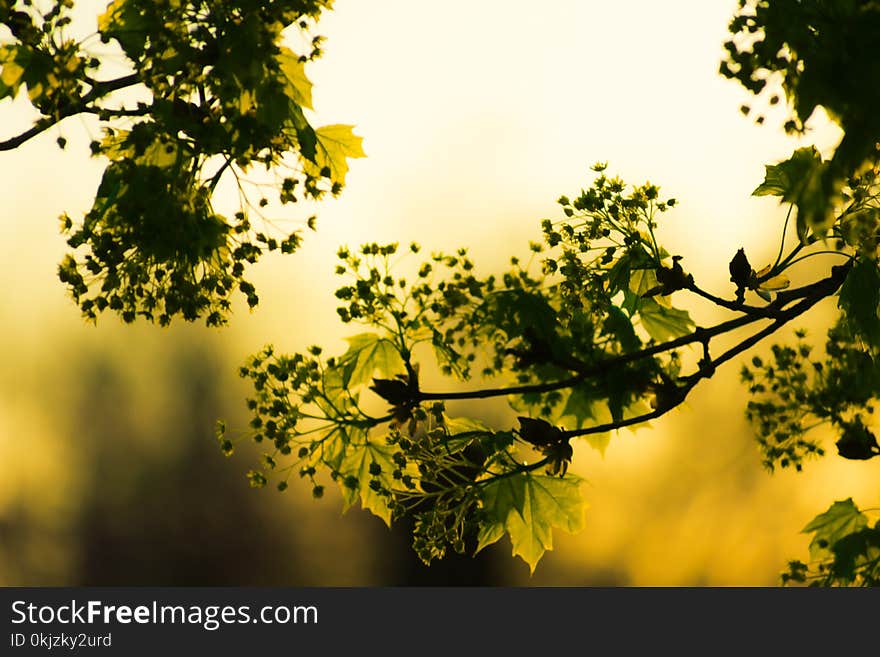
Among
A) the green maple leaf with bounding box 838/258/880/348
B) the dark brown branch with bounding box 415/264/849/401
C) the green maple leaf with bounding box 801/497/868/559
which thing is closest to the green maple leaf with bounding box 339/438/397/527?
the dark brown branch with bounding box 415/264/849/401

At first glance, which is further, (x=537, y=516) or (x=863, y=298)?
(x=537, y=516)

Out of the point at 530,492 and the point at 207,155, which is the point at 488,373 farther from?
the point at 207,155

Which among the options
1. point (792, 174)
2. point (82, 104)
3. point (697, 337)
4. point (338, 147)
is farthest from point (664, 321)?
point (82, 104)

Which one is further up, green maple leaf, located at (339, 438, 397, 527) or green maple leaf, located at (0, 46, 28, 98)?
green maple leaf, located at (0, 46, 28, 98)

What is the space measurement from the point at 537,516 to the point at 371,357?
649 millimetres

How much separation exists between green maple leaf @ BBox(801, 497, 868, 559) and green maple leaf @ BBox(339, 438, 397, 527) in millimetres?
1291

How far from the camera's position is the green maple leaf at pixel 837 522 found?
9.34 ft

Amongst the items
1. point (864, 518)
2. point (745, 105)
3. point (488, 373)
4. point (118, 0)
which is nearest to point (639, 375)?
point (488, 373)

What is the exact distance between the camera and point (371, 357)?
8.79 feet

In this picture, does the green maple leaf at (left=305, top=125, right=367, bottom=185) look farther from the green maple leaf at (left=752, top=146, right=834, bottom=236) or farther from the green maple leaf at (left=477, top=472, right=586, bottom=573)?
the green maple leaf at (left=752, top=146, right=834, bottom=236)

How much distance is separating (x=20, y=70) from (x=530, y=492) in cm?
161

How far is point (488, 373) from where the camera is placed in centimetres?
249

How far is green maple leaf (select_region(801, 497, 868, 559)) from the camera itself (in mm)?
2846

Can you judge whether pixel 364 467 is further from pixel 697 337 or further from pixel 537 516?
pixel 697 337
